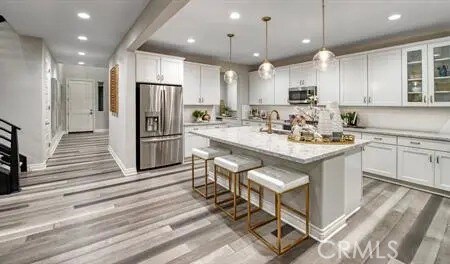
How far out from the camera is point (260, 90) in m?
6.88

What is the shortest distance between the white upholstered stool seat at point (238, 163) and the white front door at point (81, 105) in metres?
9.54

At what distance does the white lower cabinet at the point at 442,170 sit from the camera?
3381 millimetres

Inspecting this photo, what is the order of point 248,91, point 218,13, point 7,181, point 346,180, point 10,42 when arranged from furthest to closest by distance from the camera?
point 248,91, point 10,42, point 7,181, point 218,13, point 346,180

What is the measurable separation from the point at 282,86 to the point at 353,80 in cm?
185

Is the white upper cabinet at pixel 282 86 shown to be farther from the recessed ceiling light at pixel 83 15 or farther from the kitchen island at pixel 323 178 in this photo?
the recessed ceiling light at pixel 83 15

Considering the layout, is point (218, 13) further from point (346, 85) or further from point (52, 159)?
point (52, 159)

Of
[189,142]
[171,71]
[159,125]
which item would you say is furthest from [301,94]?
[159,125]

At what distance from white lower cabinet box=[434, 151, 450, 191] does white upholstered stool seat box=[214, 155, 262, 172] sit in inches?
109

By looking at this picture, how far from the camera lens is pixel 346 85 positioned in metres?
4.90

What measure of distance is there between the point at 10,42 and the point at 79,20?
187 cm

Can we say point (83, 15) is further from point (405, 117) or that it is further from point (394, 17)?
point (405, 117)

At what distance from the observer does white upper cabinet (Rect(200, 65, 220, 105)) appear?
609 cm

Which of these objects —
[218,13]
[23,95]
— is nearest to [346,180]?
[218,13]

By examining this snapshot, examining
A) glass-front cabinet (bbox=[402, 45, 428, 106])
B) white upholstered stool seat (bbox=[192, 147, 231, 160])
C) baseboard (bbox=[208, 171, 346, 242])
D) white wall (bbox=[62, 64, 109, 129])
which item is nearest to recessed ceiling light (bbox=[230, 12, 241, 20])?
white upholstered stool seat (bbox=[192, 147, 231, 160])
